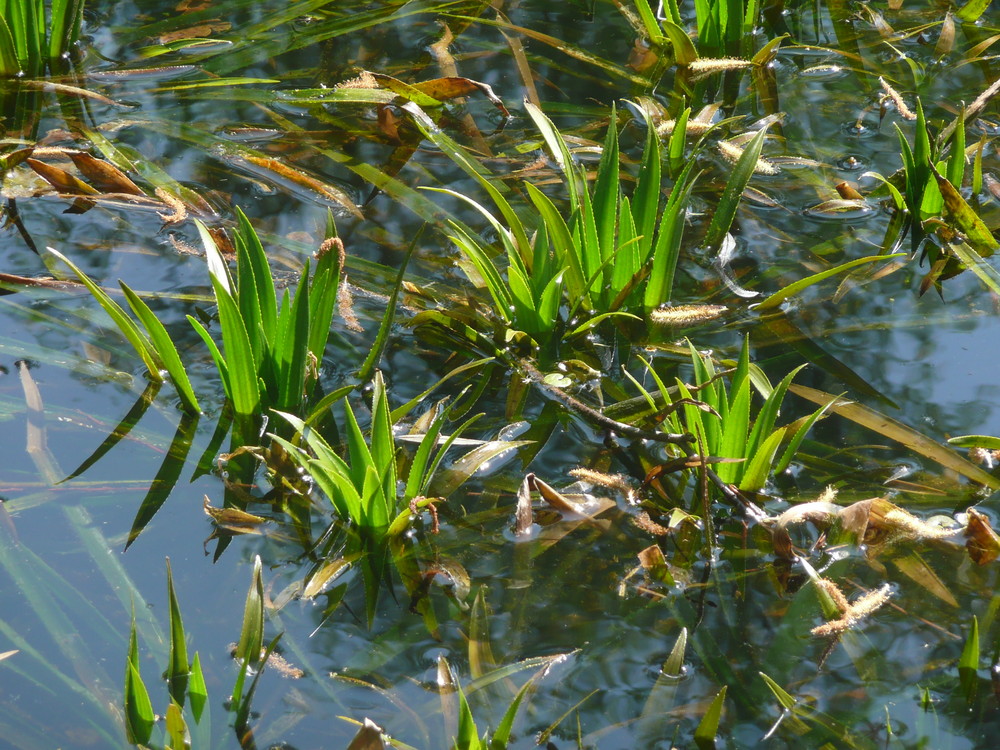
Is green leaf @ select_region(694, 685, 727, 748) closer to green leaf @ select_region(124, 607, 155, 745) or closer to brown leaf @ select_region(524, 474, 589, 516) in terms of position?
brown leaf @ select_region(524, 474, 589, 516)

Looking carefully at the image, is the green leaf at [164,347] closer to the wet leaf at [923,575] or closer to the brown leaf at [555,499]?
the brown leaf at [555,499]

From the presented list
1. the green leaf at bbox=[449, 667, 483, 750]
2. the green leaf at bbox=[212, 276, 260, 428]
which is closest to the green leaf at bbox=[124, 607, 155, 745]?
the green leaf at bbox=[449, 667, 483, 750]

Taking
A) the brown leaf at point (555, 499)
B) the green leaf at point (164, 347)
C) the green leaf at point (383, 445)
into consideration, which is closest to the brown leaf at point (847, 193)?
the brown leaf at point (555, 499)

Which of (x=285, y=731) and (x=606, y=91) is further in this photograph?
(x=606, y=91)

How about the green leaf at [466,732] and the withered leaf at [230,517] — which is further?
the withered leaf at [230,517]

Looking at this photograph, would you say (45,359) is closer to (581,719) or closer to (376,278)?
(376,278)

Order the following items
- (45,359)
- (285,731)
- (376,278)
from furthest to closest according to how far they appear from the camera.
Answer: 1. (376,278)
2. (45,359)
3. (285,731)

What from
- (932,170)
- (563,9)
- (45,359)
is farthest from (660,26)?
A: (45,359)
